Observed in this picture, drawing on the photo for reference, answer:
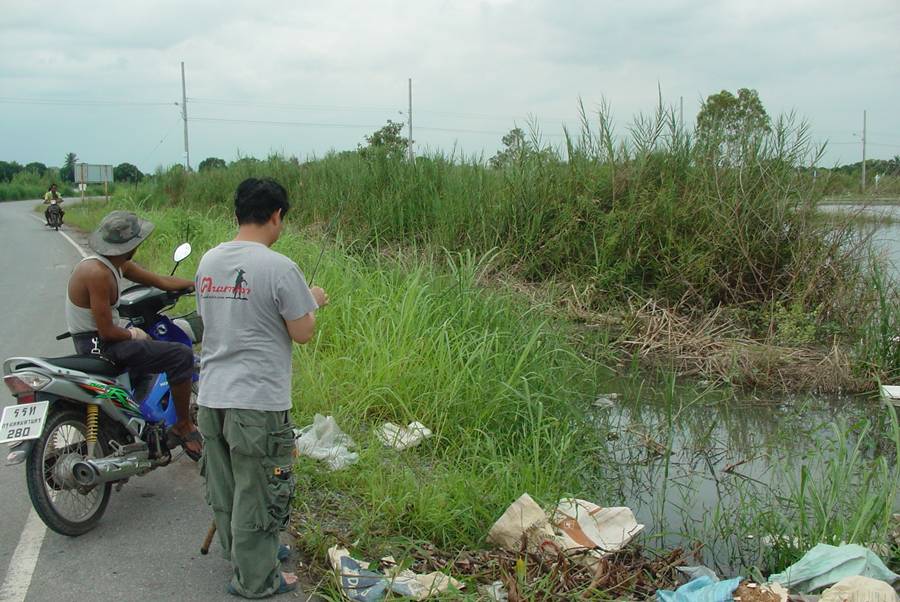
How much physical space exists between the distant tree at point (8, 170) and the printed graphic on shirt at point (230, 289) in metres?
78.6

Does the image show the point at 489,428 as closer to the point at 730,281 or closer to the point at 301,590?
the point at 301,590

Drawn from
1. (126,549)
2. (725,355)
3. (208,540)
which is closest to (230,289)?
(208,540)

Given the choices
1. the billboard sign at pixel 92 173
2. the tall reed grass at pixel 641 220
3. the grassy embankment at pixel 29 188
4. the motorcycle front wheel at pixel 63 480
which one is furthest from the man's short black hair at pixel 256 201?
the grassy embankment at pixel 29 188

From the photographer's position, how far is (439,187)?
40.2ft

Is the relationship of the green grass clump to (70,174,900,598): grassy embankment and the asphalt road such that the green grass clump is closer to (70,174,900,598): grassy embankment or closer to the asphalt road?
(70,174,900,598): grassy embankment

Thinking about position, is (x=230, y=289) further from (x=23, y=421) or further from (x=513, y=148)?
(x=513, y=148)

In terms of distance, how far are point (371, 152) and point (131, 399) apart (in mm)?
9612

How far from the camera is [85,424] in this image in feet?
13.8

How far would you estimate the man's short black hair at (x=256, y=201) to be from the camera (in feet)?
10.9

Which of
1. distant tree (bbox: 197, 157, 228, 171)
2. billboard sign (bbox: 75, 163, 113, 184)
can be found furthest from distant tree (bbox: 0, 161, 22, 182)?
distant tree (bbox: 197, 157, 228, 171)

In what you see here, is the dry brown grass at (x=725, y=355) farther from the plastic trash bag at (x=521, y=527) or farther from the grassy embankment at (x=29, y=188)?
the grassy embankment at (x=29, y=188)

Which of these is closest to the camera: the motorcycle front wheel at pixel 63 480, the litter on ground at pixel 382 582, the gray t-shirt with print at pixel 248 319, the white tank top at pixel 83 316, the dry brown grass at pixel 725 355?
the gray t-shirt with print at pixel 248 319

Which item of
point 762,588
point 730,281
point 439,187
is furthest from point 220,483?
point 439,187

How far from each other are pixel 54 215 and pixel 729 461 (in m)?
24.6
